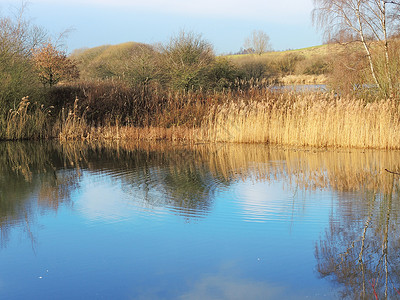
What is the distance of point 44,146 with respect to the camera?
12.3 m

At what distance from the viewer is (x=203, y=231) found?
478 centimetres

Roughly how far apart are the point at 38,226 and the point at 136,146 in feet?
23.8

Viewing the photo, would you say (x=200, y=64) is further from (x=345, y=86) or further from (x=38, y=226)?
(x=38, y=226)

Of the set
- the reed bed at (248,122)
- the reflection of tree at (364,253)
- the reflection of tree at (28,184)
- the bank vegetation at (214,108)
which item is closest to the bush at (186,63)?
the bank vegetation at (214,108)

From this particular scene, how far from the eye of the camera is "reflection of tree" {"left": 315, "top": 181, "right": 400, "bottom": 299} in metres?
3.44

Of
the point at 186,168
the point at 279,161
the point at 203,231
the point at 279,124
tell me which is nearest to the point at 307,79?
the point at 279,124

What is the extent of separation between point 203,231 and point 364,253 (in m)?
1.56

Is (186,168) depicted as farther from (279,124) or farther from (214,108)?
(214,108)

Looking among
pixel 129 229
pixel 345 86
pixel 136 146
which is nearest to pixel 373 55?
pixel 345 86

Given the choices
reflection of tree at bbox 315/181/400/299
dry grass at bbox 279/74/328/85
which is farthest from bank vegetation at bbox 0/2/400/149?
dry grass at bbox 279/74/328/85

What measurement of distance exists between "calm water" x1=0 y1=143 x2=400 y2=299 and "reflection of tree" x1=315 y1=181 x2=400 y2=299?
13mm

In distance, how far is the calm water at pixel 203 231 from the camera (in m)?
3.51

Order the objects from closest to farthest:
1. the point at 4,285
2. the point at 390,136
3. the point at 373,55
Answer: the point at 4,285
the point at 390,136
the point at 373,55

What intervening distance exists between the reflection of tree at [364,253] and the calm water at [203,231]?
13mm
